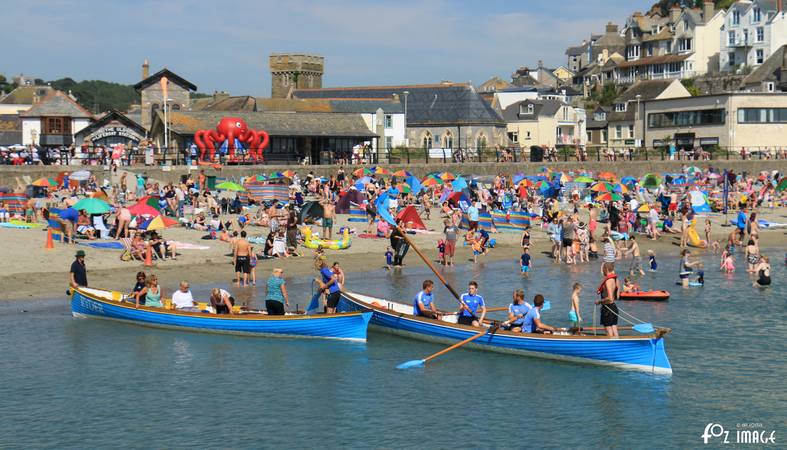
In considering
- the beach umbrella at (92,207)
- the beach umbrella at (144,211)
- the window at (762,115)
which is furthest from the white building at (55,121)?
the window at (762,115)

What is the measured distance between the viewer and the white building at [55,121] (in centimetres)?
6675

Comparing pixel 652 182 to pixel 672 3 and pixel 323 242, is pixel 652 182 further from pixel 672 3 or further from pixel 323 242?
pixel 672 3

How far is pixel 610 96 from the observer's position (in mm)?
121625

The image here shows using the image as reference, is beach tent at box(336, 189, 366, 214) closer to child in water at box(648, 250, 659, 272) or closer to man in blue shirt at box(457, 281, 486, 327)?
child in water at box(648, 250, 659, 272)

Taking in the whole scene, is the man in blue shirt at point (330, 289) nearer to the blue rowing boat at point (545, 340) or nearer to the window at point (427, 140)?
the blue rowing boat at point (545, 340)

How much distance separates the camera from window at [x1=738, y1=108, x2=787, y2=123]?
7905cm

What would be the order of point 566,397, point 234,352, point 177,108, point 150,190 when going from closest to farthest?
point 566,397
point 234,352
point 150,190
point 177,108

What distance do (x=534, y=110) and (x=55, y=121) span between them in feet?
142

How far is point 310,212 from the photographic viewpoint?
39.0 meters

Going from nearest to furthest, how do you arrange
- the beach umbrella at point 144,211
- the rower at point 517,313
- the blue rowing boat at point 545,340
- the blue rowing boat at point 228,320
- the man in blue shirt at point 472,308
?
1. the blue rowing boat at point 545,340
2. the rower at point 517,313
3. the man in blue shirt at point 472,308
4. the blue rowing boat at point 228,320
5. the beach umbrella at point 144,211

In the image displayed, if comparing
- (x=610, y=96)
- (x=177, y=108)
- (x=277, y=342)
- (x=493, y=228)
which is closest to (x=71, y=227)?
(x=277, y=342)

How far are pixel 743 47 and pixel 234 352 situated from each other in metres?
104

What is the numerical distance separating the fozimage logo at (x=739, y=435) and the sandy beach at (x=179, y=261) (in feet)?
52.3

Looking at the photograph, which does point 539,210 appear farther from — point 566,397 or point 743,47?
point 743,47
